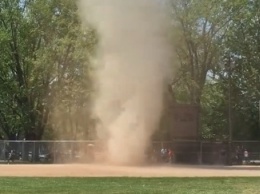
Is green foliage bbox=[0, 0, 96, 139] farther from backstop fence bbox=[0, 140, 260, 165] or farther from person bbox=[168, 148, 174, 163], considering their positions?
person bbox=[168, 148, 174, 163]

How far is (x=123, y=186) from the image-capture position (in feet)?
70.0

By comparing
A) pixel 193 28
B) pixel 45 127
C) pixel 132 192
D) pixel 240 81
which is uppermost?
pixel 193 28

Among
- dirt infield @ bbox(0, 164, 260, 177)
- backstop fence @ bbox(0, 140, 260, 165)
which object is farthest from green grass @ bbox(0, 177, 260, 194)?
backstop fence @ bbox(0, 140, 260, 165)

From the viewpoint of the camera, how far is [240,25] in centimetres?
5175

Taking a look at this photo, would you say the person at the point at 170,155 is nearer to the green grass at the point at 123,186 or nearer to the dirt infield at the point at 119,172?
the dirt infield at the point at 119,172

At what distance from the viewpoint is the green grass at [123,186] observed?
19453mm

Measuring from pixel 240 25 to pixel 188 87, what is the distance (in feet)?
25.7

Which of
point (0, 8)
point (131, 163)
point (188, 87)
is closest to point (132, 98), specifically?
point (131, 163)

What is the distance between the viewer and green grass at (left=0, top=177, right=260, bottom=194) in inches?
766

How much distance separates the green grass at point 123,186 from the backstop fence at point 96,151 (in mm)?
16696

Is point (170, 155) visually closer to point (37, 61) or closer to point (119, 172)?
point (119, 172)

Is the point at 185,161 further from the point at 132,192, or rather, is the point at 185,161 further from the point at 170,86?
the point at 132,192

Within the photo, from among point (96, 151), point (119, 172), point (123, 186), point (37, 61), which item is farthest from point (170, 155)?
point (123, 186)

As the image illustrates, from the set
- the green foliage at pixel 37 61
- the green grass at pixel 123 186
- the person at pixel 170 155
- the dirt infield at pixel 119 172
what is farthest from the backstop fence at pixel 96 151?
the green grass at pixel 123 186
